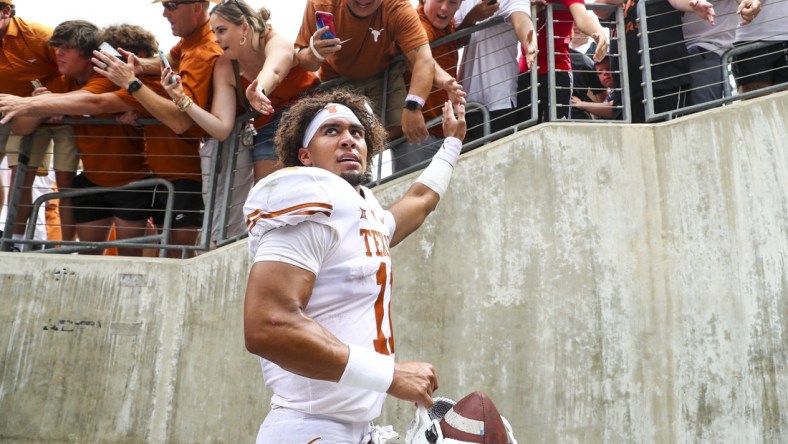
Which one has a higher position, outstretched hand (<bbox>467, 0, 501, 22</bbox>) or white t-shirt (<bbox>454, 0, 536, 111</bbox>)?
outstretched hand (<bbox>467, 0, 501, 22</bbox>)

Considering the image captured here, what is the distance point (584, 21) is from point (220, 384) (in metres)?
3.70

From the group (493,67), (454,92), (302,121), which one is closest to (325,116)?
(302,121)

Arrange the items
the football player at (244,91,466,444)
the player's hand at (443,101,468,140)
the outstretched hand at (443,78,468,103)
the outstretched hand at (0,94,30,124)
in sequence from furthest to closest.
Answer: the outstretched hand at (0,94,30,124), the outstretched hand at (443,78,468,103), the player's hand at (443,101,468,140), the football player at (244,91,466,444)

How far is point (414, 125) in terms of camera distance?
5434mm

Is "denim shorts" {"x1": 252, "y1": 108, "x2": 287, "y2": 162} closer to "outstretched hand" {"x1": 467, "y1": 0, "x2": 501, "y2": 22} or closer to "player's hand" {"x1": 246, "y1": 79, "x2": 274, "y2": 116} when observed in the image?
"player's hand" {"x1": 246, "y1": 79, "x2": 274, "y2": 116}

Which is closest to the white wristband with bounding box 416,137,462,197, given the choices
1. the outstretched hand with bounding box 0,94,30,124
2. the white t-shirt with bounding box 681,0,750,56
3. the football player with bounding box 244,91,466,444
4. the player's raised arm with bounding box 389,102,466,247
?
the player's raised arm with bounding box 389,102,466,247

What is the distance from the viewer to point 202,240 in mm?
5992

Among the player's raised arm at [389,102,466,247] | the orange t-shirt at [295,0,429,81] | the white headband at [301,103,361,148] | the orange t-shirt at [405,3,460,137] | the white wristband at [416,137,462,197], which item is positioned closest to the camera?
the white headband at [301,103,361,148]

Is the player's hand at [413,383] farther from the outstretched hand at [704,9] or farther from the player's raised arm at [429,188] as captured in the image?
the outstretched hand at [704,9]

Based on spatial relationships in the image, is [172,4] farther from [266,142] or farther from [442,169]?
[442,169]

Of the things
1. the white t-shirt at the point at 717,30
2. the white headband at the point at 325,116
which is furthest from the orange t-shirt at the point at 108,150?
the white t-shirt at the point at 717,30

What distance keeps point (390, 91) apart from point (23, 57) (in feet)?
9.65

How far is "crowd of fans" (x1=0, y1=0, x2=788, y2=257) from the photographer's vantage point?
5.56m

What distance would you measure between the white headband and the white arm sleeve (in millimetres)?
848
